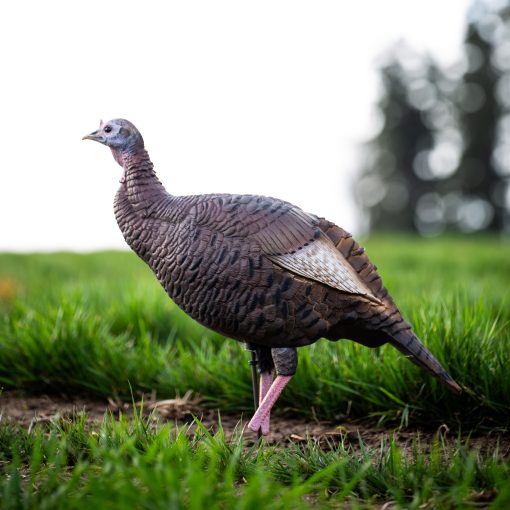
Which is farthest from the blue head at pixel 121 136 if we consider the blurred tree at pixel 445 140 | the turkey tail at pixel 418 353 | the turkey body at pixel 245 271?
the blurred tree at pixel 445 140

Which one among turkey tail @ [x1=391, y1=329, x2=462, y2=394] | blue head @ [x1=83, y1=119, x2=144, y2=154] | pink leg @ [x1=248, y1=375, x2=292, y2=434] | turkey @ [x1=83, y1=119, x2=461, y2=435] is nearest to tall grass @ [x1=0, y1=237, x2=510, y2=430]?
turkey tail @ [x1=391, y1=329, x2=462, y2=394]

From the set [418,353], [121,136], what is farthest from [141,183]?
[418,353]

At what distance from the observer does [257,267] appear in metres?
3.07

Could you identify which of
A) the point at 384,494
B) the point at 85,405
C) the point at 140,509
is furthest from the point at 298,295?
the point at 85,405

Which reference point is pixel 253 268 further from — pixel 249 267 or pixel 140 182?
pixel 140 182

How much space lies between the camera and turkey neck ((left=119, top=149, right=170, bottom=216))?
3303 mm

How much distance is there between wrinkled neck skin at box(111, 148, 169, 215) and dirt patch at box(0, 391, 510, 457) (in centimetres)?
105

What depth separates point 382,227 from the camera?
87.2 ft

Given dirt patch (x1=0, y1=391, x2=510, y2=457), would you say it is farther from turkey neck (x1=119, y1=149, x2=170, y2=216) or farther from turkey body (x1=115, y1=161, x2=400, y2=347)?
turkey neck (x1=119, y1=149, x2=170, y2=216)

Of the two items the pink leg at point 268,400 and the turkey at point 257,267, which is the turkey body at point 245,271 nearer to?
the turkey at point 257,267

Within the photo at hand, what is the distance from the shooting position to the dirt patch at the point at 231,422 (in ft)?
11.4

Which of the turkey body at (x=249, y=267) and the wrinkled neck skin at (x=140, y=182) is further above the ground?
the wrinkled neck skin at (x=140, y=182)

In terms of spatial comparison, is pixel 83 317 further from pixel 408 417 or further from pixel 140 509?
pixel 140 509

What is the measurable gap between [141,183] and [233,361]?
1498mm
